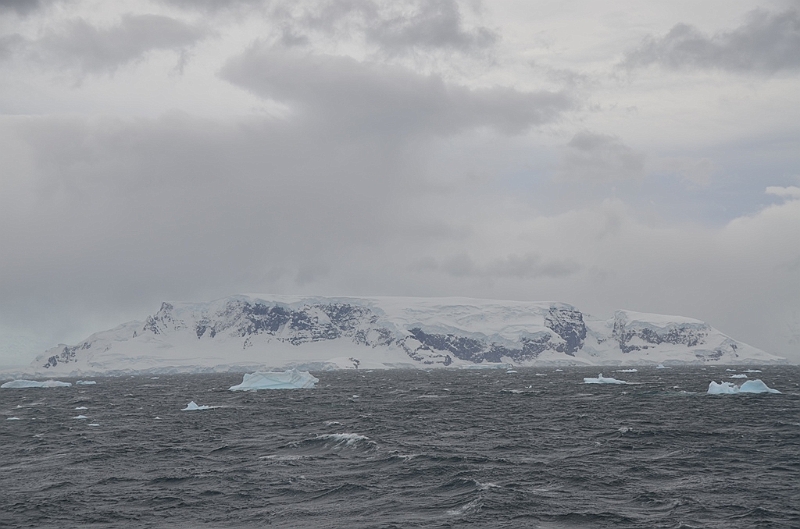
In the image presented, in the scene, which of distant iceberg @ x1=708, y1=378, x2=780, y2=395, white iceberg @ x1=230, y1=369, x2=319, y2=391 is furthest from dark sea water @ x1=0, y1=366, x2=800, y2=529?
white iceberg @ x1=230, y1=369, x2=319, y2=391

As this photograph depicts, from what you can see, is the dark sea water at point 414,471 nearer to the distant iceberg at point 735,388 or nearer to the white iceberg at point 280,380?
the distant iceberg at point 735,388

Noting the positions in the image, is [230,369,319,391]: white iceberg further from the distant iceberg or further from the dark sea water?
the distant iceberg

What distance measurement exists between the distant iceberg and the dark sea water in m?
23.5

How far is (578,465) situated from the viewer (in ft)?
134

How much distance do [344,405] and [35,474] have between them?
167 feet

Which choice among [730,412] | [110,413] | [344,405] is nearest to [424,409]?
[344,405]

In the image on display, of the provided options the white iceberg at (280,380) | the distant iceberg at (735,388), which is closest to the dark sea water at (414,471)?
the distant iceberg at (735,388)

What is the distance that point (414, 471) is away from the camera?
3978 centimetres

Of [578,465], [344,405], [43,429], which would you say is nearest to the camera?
[578,465]

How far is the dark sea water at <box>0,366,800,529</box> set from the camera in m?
30.5

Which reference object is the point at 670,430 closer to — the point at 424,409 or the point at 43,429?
the point at 424,409

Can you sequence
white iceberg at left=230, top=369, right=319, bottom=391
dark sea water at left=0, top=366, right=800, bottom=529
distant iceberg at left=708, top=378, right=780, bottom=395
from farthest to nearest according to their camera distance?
white iceberg at left=230, top=369, right=319, bottom=391 < distant iceberg at left=708, top=378, right=780, bottom=395 < dark sea water at left=0, top=366, right=800, bottom=529

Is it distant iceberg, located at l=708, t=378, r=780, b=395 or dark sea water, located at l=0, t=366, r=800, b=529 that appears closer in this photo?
dark sea water, located at l=0, t=366, r=800, b=529

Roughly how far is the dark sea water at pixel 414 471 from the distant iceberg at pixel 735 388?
2350 centimetres
